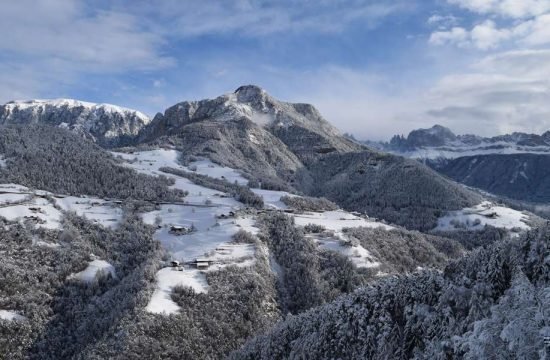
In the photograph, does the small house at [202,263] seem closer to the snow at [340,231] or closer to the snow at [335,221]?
the snow at [340,231]

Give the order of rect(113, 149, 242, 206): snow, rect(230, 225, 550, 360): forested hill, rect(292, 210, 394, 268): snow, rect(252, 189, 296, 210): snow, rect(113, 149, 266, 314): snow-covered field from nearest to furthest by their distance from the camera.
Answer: rect(230, 225, 550, 360): forested hill
rect(113, 149, 266, 314): snow-covered field
rect(292, 210, 394, 268): snow
rect(113, 149, 242, 206): snow
rect(252, 189, 296, 210): snow

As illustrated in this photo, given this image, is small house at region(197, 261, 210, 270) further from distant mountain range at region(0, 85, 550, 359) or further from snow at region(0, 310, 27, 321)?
snow at region(0, 310, 27, 321)

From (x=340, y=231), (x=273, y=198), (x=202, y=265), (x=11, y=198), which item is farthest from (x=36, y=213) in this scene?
(x=273, y=198)

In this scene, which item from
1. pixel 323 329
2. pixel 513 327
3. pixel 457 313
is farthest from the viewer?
pixel 323 329

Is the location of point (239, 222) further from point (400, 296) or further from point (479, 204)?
point (479, 204)

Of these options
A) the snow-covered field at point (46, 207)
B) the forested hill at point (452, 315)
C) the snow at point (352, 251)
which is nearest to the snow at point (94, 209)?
the snow-covered field at point (46, 207)

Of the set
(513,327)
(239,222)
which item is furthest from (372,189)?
(513,327)

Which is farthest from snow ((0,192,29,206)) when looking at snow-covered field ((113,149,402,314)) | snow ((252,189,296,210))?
snow ((252,189,296,210))

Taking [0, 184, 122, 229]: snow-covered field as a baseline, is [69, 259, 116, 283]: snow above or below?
below
